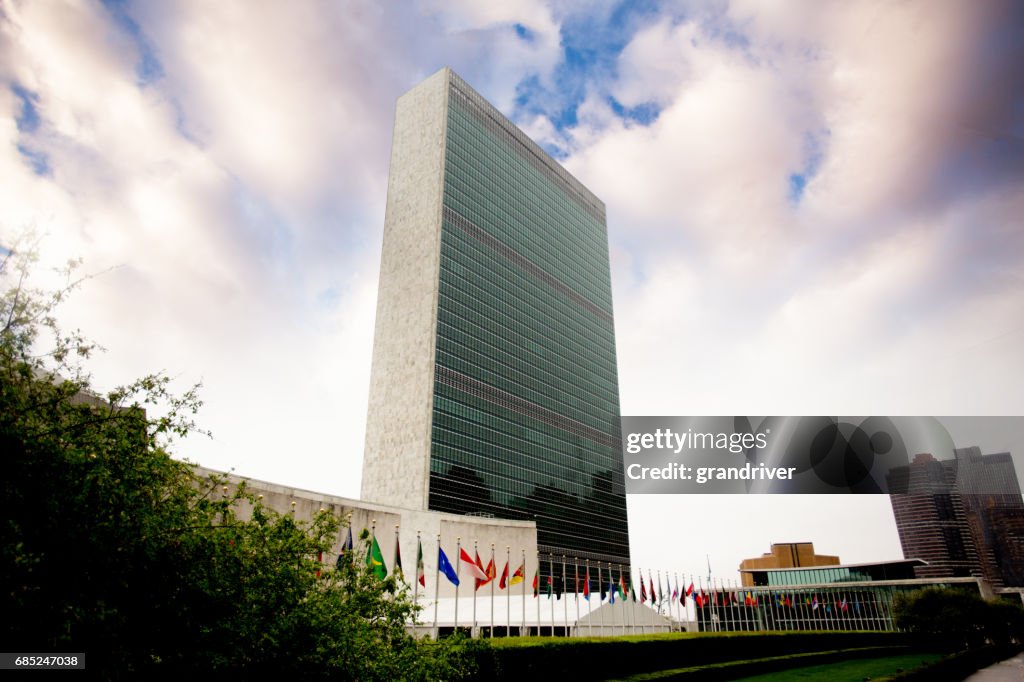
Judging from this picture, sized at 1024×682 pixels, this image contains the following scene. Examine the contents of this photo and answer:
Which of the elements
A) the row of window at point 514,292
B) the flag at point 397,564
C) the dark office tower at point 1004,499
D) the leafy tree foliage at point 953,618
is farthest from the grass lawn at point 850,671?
the dark office tower at point 1004,499

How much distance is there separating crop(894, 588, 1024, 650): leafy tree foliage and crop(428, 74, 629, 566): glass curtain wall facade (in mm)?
60763

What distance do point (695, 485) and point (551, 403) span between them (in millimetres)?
79644

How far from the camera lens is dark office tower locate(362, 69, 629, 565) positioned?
102500 mm

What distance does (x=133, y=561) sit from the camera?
12.1 m

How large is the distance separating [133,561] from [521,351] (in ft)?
378

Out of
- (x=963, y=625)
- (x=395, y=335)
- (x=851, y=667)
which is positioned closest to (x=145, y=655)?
(x=851, y=667)

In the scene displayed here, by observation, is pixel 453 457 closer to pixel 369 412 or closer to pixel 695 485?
pixel 369 412

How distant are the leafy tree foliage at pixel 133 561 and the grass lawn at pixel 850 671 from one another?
28.5 m

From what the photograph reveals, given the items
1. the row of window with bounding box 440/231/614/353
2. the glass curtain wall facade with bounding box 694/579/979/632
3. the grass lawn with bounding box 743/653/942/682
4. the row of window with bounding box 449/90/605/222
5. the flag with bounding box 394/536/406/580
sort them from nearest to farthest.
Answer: the flag with bounding box 394/536/406/580, the grass lawn with bounding box 743/653/942/682, the glass curtain wall facade with bounding box 694/579/979/632, the row of window with bounding box 440/231/614/353, the row of window with bounding box 449/90/605/222

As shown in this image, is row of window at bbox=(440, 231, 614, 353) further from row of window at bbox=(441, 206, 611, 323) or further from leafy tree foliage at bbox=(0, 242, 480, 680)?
leafy tree foliage at bbox=(0, 242, 480, 680)

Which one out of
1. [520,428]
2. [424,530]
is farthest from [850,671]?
[520,428]

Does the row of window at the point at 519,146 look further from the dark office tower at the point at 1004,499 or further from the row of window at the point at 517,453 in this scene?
the dark office tower at the point at 1004,499

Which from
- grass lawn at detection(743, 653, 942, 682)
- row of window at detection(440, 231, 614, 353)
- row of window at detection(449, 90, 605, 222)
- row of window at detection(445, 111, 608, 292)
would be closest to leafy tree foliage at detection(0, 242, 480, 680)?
grass lawn at detection(743, 653, 942, 682)

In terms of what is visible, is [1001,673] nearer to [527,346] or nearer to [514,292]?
[527,346]
